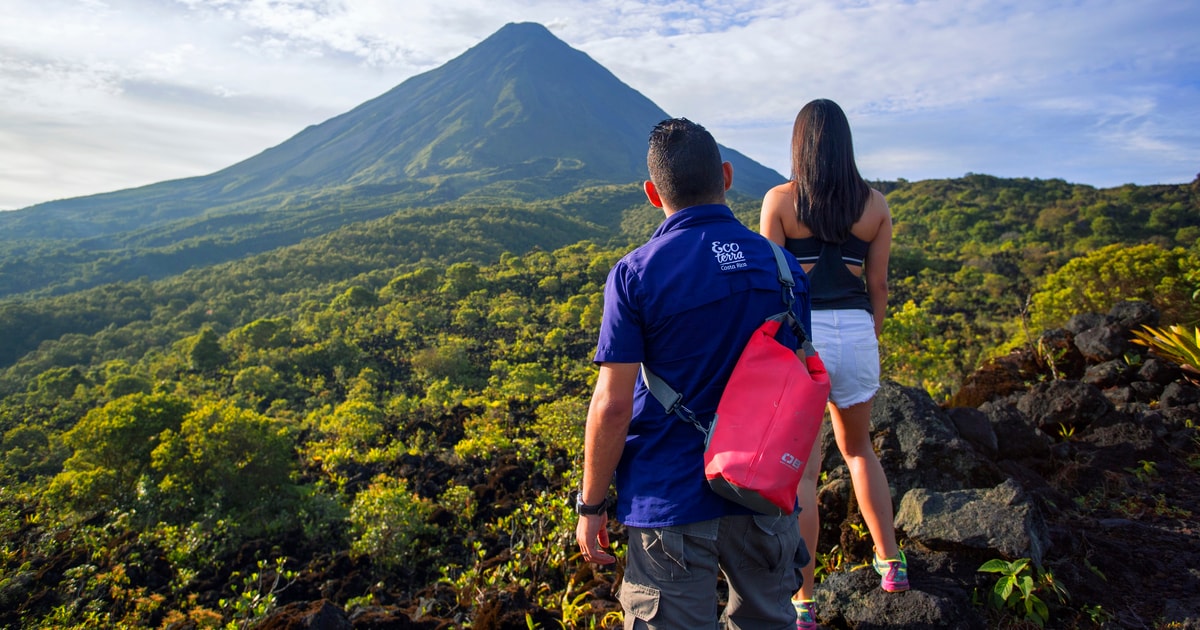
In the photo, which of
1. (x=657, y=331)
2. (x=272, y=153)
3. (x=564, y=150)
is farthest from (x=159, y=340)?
(x=272, y=153)

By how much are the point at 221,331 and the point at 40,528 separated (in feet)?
54.6

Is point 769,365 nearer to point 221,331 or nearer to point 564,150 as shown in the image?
point 221,331

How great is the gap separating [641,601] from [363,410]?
6.78 meters

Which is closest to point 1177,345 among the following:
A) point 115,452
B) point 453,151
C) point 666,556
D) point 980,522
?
point 980,522

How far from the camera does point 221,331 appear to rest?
771 inches

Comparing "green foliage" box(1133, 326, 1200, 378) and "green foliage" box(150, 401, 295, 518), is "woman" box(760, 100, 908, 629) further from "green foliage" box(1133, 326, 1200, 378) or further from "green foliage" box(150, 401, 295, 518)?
"green foliage" box(150, 401, 295, 518)

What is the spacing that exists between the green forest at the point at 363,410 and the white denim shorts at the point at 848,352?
1.30 metres

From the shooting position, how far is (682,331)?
1542mm

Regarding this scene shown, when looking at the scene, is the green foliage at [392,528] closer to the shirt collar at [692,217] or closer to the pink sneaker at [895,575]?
the pink sneaker at [895,575]

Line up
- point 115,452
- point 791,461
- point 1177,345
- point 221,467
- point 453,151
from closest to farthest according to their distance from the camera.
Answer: point 791,461 → point 1177,345 → point 221,467 → point 115,452 → point 453,151

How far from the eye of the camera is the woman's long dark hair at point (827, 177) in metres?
2.01

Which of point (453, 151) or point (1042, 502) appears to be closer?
point (1042, 502)

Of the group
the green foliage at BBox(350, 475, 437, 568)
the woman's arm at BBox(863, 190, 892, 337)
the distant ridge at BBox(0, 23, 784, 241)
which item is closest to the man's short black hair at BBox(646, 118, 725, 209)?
the woman's arm at BBox(863, 190, 892, 337)

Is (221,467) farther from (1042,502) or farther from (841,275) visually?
(1042,502)
